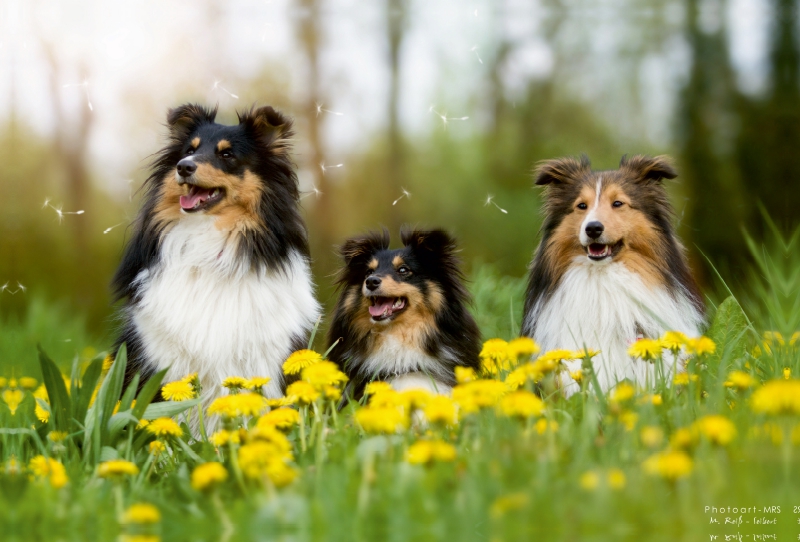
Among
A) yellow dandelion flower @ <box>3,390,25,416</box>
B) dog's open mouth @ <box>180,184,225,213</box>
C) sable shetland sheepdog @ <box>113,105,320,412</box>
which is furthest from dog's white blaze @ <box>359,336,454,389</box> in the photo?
yellow dandelion flower @ <box>3,390,25,416</box>

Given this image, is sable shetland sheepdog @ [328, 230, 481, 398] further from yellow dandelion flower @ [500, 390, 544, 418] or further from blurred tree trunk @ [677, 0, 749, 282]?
blurred tree trunk @ [677, 0, 749, 282]

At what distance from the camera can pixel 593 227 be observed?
3873 mm

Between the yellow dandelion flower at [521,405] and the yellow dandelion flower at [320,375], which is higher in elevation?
the yellow dandelion flower at [521,405]

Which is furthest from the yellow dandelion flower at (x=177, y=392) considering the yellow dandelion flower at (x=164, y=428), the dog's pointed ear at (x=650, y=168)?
the dog's pointed ear at (x=650, y=168)

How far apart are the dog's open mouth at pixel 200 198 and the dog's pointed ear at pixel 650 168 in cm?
232

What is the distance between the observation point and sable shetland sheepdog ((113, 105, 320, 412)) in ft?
12.3

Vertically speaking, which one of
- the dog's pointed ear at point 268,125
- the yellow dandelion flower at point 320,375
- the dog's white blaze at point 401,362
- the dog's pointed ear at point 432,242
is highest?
the dog's pointed ear at point 268,125

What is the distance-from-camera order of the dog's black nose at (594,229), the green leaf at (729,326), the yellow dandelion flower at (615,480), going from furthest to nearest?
1. the dog's black nose at (594,229)
2. the green leaf at (729,326)
3. the yellow dandelion flower at (615,480)

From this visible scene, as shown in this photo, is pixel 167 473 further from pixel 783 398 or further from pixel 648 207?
pixel 648 207

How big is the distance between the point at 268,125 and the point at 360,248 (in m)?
0.93

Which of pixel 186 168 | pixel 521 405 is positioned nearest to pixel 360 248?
pixel 186 168

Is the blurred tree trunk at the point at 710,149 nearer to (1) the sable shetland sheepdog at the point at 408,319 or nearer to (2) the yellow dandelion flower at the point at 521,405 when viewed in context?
(1) the sable shetland sheepdog at the point at 408,319

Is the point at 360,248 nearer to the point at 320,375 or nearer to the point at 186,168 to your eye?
the point at 186,168

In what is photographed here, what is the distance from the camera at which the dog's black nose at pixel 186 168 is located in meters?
3.79
